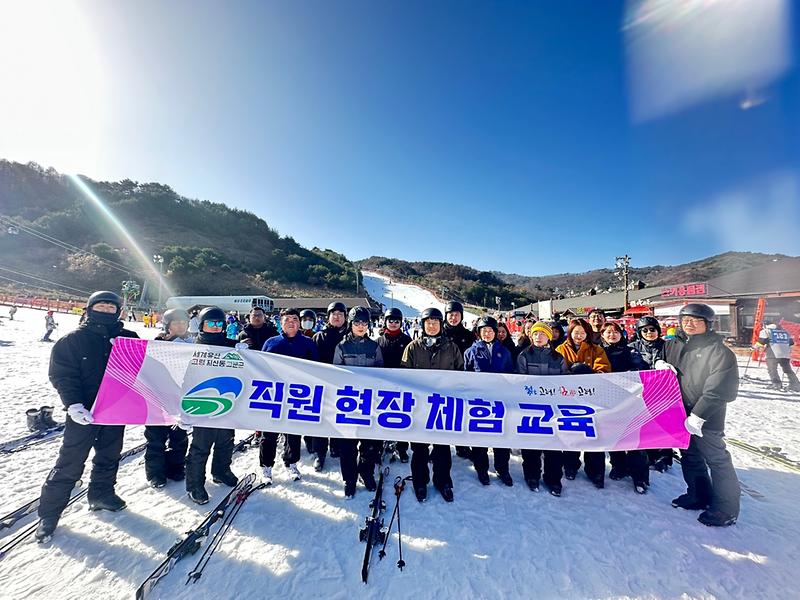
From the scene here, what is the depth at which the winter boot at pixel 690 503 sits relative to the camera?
11.0ft

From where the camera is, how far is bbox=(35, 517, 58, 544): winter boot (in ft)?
8.91

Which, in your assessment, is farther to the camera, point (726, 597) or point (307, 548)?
point (307, 548)

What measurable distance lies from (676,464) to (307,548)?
5.00 m

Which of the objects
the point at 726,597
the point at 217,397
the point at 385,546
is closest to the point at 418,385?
the point at 385,546

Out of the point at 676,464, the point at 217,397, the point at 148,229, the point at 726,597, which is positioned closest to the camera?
the point at 726,597

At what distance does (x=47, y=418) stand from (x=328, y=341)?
182 inches

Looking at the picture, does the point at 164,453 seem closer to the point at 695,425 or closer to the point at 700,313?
the point at 695,425

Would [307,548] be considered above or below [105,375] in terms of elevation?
below

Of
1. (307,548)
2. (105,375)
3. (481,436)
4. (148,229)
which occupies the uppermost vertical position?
(148,229)

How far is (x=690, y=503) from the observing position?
11.0 feet

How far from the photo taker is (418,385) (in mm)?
3439

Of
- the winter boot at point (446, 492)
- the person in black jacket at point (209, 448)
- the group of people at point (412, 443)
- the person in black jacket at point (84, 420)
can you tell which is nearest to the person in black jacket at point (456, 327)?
the group of people at point (412, 443)

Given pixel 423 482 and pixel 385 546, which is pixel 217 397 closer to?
pixel 385 546

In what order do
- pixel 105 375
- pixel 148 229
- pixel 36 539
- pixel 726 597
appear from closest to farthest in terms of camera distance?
1. pixel 726 597
2. pixel 36 539
3. pixel 105 375
4. pixel 148 229
